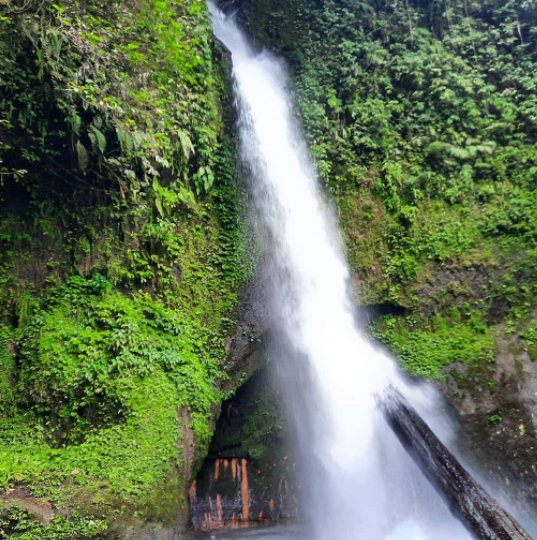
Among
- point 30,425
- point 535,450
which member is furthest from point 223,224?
point 535,450

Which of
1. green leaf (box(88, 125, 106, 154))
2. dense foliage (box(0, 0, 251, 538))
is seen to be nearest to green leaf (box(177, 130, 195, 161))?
dense foliage (box(0, 0, 251, 538))

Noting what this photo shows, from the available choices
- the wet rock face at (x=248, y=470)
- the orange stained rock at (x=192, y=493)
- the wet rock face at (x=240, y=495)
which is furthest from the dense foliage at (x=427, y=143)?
the orange stained rock at (x=192, y=493)

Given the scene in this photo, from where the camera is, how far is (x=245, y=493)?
6793mm

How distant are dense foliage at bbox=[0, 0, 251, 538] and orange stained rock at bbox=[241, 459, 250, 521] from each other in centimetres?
159

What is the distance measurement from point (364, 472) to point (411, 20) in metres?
11.2

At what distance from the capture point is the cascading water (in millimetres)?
6461

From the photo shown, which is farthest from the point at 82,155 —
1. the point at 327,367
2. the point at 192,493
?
the point at 192,493

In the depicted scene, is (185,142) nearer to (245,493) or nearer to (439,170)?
(439,170)

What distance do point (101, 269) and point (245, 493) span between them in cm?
447

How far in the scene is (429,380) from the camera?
24.0 ft

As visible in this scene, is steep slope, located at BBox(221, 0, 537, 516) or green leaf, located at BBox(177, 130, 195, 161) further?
steep slope, located at BBox(221, 0, 537, 516)

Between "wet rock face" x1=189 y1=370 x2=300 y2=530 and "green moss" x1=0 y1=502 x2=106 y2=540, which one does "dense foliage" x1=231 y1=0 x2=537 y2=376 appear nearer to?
"wet rock face" x1=189 y1=370 x2=300 y2=530

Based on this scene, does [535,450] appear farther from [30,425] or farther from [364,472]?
[30,425]

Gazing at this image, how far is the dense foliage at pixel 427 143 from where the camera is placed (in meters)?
7.86
